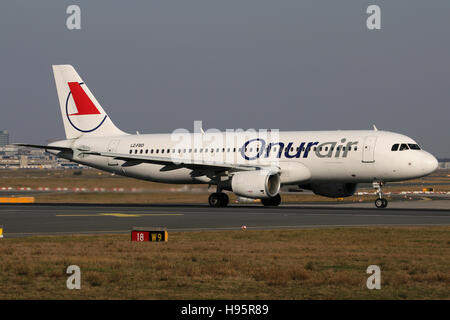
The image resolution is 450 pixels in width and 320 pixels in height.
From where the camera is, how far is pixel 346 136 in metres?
43.3

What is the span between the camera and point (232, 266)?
18.1 meters

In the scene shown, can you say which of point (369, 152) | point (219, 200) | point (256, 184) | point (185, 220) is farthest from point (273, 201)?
point (185, 220)

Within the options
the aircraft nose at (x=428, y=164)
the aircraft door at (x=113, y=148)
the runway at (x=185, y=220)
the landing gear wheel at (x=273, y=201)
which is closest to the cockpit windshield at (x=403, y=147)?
the aircraft nose at (x=428, y=164)

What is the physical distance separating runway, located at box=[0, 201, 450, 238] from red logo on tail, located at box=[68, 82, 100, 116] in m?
13.2

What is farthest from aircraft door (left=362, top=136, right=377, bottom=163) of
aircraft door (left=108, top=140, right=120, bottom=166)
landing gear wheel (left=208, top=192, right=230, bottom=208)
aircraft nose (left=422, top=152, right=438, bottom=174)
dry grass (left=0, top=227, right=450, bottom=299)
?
aircraft door (left=108, top=140, right=120, bottom=166)

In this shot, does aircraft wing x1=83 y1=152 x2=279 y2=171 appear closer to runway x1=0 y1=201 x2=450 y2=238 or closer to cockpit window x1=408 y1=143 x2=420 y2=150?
runway x1=0 y1=201 x2=450 y2=238

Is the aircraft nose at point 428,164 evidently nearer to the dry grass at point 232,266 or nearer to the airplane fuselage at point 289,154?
the airplane fuselage at point 289,154

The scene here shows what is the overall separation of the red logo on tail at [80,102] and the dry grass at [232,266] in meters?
27.5

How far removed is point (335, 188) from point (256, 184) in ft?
19.6

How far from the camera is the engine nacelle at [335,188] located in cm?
4544

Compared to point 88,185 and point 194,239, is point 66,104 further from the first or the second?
point 194,239
